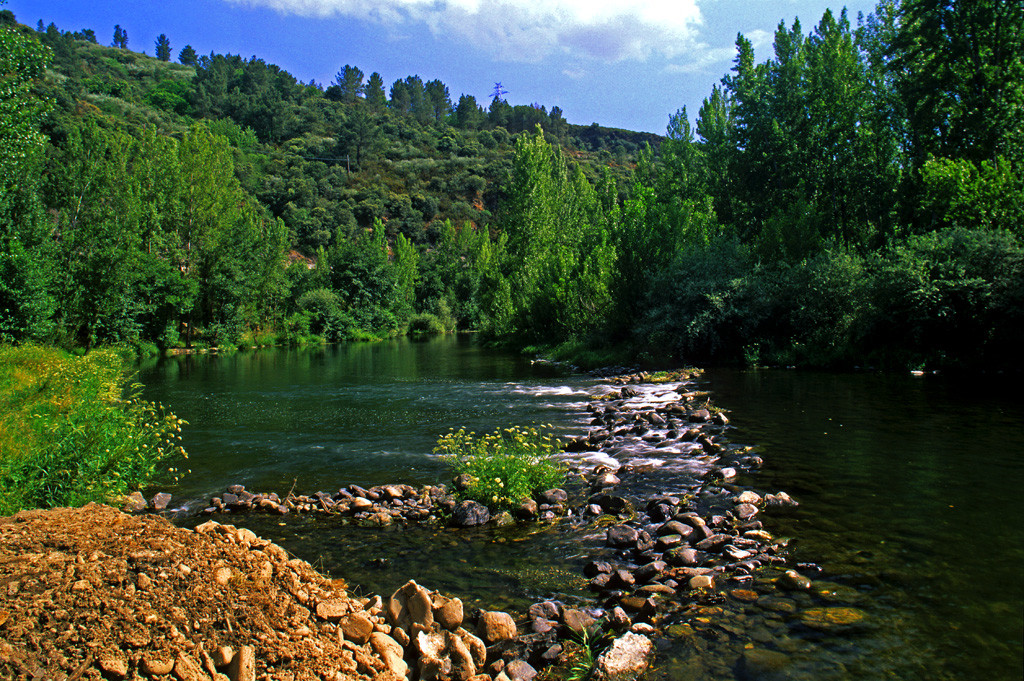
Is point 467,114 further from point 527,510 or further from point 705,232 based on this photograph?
point 527,510

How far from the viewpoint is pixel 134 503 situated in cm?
1042

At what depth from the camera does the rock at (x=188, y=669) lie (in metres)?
4.29

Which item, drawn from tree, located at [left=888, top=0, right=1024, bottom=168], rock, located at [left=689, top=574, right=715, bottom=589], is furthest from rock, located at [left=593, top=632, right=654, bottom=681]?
tree, located at [left=888, top=0, right=1024, bottom=168]

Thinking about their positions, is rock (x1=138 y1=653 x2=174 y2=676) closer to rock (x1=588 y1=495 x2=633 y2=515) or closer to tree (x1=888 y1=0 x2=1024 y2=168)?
rock (x1=588 y1=495 x2=633 y2=515)

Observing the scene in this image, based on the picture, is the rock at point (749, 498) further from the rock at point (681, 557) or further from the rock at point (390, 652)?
the rock at point (390, 652)

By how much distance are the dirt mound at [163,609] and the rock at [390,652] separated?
64mm

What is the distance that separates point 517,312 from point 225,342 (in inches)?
1071

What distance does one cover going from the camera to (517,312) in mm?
49406

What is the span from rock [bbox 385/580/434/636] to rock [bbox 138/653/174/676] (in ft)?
6.52

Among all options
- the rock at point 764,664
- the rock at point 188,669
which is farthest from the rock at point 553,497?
the rock at point 188,669

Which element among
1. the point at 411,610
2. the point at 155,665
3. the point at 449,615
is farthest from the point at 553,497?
the point at 155,665

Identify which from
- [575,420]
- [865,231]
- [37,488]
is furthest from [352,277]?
[37,488]

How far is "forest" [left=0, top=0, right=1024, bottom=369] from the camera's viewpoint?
989 inches

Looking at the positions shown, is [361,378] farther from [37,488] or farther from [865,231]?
[865,231]
